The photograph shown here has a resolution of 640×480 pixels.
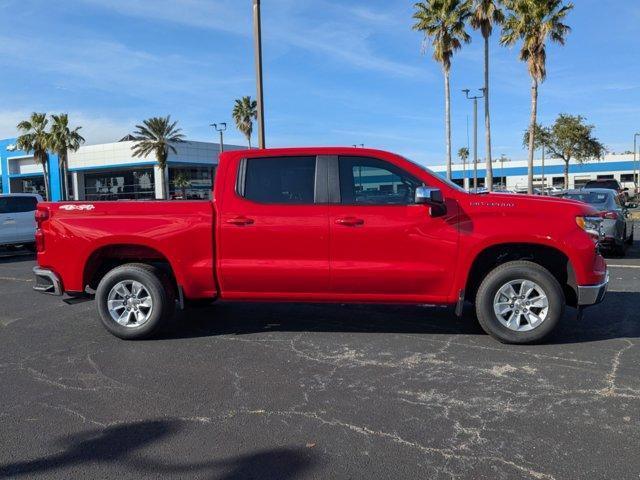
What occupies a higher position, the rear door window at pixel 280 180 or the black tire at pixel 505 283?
the rear door window at pixel 280 180

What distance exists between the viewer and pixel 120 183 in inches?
2425

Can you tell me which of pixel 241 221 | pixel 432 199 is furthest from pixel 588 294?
pixel 241 221

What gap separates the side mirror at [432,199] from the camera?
208 inches

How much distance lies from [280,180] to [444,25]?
28.8 meters

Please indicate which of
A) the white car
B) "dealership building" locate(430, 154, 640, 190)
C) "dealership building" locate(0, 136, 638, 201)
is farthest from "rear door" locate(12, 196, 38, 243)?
"dealership building" locate(430, 154, 640, 190)

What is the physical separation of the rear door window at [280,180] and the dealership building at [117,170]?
49.3m

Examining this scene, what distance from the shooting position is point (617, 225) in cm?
1188

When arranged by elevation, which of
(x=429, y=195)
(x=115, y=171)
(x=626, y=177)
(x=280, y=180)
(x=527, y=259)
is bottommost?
(x=527, y=259)

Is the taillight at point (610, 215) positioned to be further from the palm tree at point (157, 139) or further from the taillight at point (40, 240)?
the palm tree at point (157, 139)

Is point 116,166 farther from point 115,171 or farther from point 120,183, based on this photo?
point 120,183

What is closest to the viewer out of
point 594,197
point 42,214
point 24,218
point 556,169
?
point 42,214

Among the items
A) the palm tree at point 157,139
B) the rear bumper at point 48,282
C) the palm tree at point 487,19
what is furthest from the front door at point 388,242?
the palm tree at point 157,139

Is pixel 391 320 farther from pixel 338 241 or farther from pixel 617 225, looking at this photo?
pixel 617 225

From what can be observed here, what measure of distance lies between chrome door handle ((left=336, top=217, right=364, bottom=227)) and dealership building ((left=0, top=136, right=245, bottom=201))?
4987 cm
